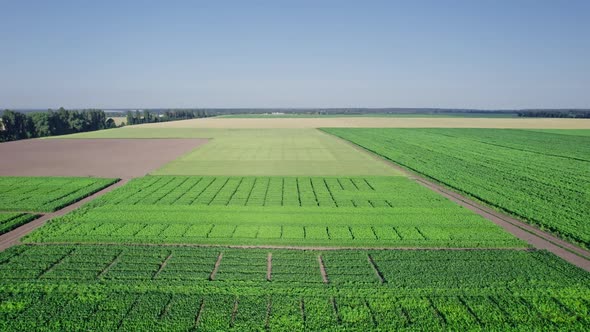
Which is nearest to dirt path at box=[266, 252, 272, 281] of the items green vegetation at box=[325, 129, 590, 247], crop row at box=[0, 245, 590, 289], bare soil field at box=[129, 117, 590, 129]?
crop row at box=[0, 245, 590, 289]

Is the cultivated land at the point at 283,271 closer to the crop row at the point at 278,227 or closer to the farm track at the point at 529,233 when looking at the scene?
the crop row at the point at 278,227

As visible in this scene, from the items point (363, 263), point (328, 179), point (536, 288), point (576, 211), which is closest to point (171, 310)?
point (363, 263)

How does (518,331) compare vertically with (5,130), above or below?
below

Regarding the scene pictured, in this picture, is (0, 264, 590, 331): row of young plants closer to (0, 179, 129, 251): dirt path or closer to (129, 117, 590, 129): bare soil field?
(0, 179, 129, 251): dirt path

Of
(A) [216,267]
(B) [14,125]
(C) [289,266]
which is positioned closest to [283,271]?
(C) [289,266]

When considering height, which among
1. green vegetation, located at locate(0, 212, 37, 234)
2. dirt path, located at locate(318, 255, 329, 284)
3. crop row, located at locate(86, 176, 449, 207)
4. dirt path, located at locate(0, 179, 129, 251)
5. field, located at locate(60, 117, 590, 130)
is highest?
field, located at locate(60, 117, 590, 130)

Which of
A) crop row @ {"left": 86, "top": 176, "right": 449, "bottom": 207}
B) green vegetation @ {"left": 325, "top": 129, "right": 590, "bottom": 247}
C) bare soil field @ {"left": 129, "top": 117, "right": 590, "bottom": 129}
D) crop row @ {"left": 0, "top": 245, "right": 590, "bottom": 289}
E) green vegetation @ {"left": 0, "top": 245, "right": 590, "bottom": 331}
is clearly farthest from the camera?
bare soil field @ {"left": 129, "top": 117, "right": 590, "bottom": 129}

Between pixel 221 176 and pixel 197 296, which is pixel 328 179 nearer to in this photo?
pixel 221 176
